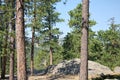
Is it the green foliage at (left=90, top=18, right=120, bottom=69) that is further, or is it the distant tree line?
the green foliage at (left=90, top=18, right=120, bottom=69)

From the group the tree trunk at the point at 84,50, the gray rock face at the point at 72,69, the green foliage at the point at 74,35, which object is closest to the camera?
the tree trunk at the point at 84,50

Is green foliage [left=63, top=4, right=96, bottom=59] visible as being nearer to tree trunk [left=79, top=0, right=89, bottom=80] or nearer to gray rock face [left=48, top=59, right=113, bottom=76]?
gray rock face [left=48, top=59, right=113, bottom=76]

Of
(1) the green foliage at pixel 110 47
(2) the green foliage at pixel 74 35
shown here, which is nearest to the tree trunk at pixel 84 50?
(2) the green foliage at pixel 74 35

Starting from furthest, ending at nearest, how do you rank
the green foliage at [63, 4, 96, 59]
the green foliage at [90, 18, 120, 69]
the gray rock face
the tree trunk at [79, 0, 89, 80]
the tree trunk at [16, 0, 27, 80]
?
the green foliage at [90, 18, 120, 69] < the green foliage at [63, 4, 96, 59] < the gray rock face < the tree trunk at [79, 0, 89, 80] < the tree trunk at [16, 0, 27, 80]

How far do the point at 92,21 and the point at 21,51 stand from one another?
132 feet

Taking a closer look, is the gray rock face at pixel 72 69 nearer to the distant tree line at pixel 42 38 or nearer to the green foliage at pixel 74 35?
the distant tree line at pixel 42 38

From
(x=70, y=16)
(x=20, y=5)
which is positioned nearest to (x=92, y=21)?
(x=70, y=16)

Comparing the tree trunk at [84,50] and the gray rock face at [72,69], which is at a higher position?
the tree trunk at [84,50]

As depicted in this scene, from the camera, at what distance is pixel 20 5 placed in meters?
13.8

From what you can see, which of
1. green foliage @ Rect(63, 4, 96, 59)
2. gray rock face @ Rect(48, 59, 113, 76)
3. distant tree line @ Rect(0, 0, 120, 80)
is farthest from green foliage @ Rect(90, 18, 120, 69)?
gray rock face @ Rect(48, 59, 113, 76)

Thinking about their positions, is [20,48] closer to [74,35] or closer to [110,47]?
[74,35]

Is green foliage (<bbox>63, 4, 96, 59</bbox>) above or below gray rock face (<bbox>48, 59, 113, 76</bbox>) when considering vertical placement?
above

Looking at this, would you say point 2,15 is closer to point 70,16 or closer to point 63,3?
point 63,3

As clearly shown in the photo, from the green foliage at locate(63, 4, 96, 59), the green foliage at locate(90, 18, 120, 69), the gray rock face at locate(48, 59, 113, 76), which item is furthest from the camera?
the green foliage at locate(90, 18, 120, 69)
